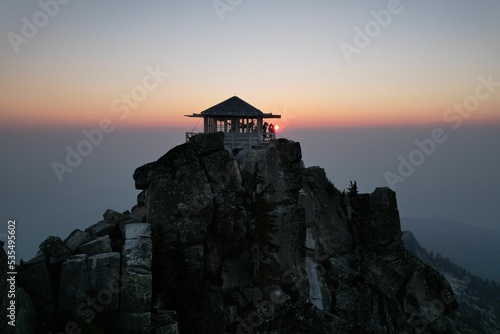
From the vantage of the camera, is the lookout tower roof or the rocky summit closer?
the rocky summit

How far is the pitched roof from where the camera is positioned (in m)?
40.3

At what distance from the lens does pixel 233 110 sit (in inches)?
1607

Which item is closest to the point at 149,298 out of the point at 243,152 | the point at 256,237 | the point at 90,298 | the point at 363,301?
the point at 90,298

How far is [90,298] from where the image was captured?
21438mm

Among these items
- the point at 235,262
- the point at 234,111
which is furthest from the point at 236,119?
the point at 235,262

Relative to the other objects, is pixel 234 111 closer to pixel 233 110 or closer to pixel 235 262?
pixel 233 110

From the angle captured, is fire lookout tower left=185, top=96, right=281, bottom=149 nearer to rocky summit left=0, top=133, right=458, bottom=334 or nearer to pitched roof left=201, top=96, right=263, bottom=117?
pitched roof left=201, top=96, right=263, bottom=117

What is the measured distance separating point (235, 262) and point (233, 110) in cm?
Result: 1806

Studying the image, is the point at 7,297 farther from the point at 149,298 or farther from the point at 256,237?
the point at 256,237

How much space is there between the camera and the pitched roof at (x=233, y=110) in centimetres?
4034

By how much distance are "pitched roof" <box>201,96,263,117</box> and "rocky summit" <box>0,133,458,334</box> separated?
8.17m

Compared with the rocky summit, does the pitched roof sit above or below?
above

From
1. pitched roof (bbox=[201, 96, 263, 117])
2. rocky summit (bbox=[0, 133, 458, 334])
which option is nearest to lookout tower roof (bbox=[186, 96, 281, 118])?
pitched roof (bbox=[201, 96, 263, 117])

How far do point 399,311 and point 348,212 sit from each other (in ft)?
33.0
